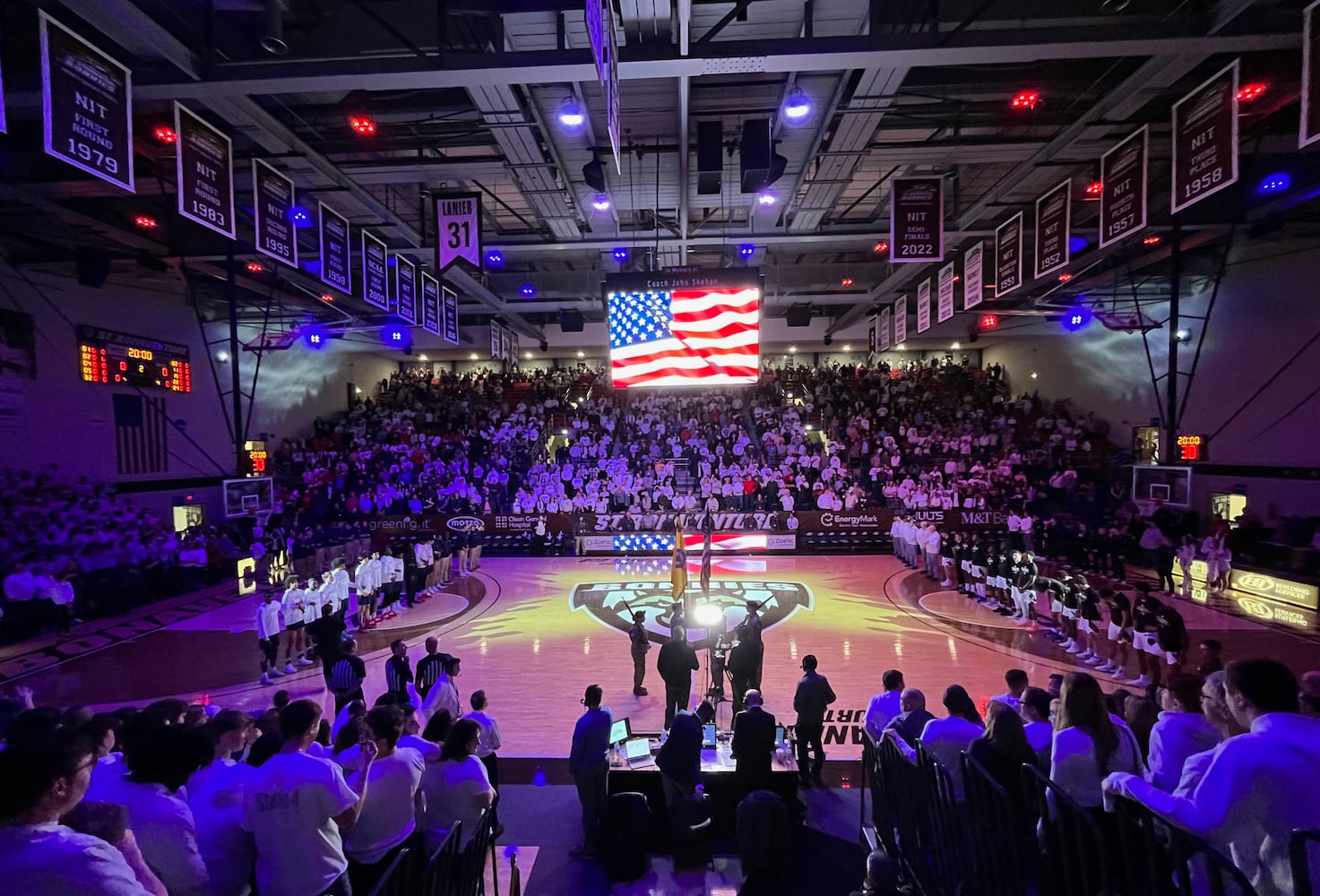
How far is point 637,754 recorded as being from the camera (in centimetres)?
582

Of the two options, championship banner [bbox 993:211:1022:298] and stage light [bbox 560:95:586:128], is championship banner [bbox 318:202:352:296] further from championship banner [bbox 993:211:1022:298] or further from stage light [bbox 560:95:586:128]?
championship banner [bbox 993:211:1022:298]

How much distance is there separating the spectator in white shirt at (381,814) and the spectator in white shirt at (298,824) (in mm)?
532

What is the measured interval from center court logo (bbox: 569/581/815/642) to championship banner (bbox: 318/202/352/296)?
805 centimetres

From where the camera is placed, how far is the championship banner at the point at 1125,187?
8500 mm

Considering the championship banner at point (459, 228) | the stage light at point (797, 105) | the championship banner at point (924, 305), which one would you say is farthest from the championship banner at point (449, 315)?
the championship banner at point (924, 305)

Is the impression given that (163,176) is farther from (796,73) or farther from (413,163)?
(796,73)

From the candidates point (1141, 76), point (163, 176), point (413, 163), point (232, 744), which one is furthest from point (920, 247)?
point (163, 176)

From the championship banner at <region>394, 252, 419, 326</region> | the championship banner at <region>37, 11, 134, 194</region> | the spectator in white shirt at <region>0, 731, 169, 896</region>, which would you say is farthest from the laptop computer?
the championship banner at <region>394, 252, 419, 326</region>

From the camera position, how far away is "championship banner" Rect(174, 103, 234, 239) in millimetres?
7504

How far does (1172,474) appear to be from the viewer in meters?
12.1

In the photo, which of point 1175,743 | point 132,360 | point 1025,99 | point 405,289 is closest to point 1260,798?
point 1175,743

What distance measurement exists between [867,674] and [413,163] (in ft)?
38.2

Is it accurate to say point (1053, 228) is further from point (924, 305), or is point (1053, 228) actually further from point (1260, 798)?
point (1260, 798)

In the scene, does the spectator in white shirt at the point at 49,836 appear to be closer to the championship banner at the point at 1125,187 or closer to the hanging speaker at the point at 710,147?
the hanging speaker at the point at 710,147
